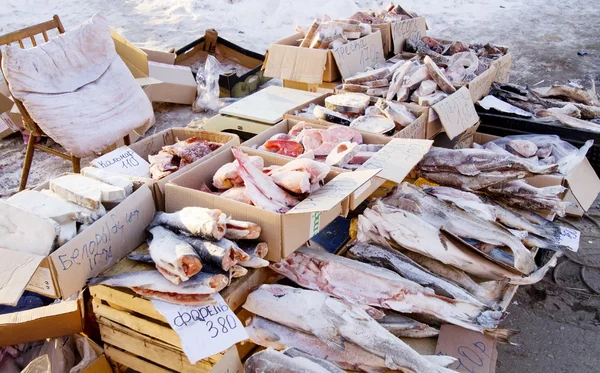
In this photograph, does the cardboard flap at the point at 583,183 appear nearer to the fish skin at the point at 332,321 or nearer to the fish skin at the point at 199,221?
the fish skin at the point at 332,321

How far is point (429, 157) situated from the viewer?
136 inches

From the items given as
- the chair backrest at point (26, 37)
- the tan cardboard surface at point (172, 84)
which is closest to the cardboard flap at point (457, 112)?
the chair backrest at point (26, 37)

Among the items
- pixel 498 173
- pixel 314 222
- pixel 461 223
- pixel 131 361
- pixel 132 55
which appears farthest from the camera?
pixel 132 55

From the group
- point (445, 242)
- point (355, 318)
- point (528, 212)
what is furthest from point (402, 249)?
point (528, 212)

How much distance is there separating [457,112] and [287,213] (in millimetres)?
2204

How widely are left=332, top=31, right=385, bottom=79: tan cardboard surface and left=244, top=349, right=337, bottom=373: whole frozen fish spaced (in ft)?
10.2

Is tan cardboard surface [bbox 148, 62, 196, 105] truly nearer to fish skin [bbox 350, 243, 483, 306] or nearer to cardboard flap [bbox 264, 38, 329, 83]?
cardboard flap [bbox 264, 38, 329, 83]

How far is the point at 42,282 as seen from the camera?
2.07 metres

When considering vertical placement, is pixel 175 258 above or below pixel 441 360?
above

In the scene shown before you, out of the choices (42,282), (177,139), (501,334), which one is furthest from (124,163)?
(501,334)

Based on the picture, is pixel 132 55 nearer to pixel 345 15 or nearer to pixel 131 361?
pixel 131 361

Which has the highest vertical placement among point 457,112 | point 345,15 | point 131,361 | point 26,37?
point 26,37

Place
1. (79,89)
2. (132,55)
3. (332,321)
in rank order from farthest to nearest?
(132,55) → (79,89) → (332,321)

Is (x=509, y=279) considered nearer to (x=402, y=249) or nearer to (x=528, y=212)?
(x=402, y=249)
